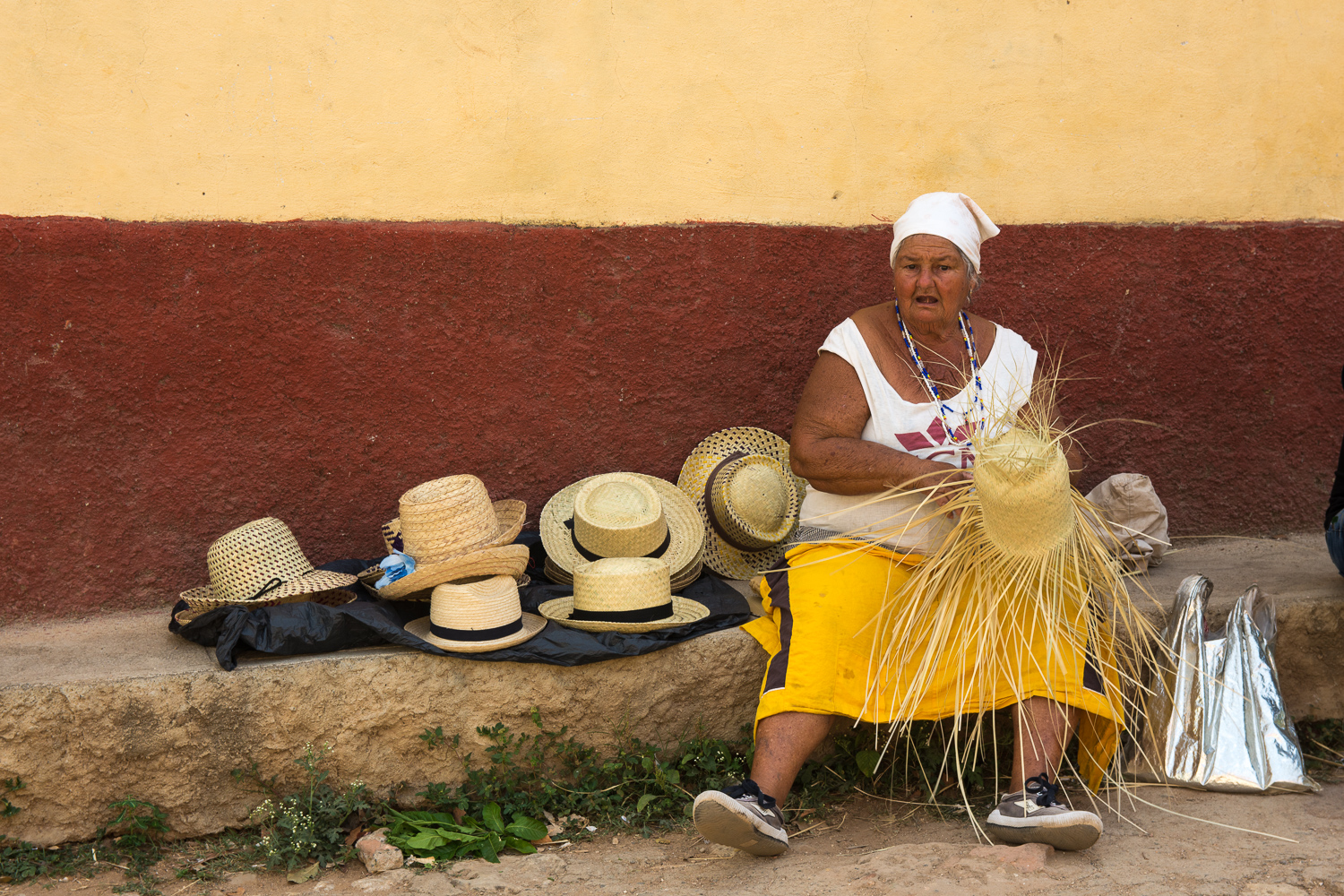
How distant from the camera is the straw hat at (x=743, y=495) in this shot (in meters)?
3.54

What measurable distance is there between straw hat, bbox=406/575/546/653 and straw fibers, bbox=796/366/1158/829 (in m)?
0.91

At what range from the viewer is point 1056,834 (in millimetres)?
2506

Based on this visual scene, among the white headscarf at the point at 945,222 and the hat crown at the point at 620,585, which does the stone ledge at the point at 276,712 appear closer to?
the hat crown at the point at 620,585

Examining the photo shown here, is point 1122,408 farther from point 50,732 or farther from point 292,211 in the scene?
point 50,732

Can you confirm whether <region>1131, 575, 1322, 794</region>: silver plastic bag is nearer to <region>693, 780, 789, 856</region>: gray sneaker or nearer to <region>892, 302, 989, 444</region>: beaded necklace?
<region>892, 302, 989, 444</region>: beaded necklace

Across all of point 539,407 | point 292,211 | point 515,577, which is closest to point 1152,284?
point 539,407

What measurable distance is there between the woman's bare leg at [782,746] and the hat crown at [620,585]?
47cm

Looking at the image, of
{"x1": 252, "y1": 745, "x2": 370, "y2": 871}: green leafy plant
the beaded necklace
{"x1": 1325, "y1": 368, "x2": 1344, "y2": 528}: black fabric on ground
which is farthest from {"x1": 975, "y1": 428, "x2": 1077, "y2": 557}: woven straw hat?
{"x1": 252, "y1": 745, "x2": 370, "y2": 871}: green leafy plant

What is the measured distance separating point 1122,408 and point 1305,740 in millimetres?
1231

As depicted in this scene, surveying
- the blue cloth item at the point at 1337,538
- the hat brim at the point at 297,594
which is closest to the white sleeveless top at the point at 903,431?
the blue cloth item at the point at 1337,538

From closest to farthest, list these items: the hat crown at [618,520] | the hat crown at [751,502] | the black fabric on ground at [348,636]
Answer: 1. the black fabric on ground at [348,636]
2. the hat crown at [618,520]
3. the hat crown at [751,502]

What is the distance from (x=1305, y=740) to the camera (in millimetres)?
3377

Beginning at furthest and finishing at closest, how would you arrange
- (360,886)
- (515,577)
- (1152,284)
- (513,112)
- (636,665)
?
(1152,284), (513,112), (515,577), (636,665), (360,886)

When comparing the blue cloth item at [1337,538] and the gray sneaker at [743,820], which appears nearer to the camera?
the gray sneaker at [743,820]
